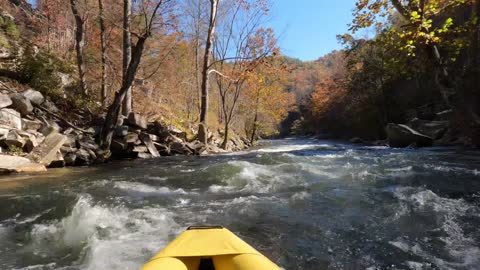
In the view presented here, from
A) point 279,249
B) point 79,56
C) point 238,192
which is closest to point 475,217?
point 279,249

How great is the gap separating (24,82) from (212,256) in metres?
10.8

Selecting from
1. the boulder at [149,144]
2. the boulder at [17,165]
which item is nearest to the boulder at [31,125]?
the boulder at [17,165]

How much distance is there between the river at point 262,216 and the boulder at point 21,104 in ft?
9.13

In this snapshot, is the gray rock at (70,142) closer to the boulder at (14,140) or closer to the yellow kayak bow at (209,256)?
the boulder at (14,140)

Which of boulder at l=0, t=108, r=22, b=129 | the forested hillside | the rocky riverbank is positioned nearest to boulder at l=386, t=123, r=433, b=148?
the forested hillside

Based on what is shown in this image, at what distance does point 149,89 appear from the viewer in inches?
835

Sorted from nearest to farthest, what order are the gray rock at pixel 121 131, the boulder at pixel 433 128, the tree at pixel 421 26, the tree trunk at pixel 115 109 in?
the tree at pixel 421 26 → the tree trunk at pixel 115 109 → the gray rock at pixel 121 131 → the boulder at pixel 433 128

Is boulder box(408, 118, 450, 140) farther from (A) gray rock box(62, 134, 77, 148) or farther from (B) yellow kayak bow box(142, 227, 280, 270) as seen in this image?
(B) yellow kayak bow box(142, 227, 280, 270)

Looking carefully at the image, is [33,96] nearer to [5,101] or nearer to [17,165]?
[5,101]

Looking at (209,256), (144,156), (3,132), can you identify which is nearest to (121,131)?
(144,156)

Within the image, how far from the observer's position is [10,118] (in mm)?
8172

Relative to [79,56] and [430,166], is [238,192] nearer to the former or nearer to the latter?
[430,166]

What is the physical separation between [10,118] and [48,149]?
1178 millimetres

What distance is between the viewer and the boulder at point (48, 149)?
7.94m
